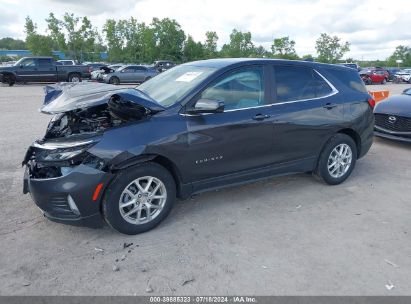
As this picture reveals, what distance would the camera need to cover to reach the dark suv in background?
11.1 ft

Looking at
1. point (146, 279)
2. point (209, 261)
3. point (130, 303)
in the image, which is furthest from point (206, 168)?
point (130, 303)

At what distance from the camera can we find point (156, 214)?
3.74 meters

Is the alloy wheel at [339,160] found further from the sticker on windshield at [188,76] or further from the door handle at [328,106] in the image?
the sticker on windshield at [188,76]

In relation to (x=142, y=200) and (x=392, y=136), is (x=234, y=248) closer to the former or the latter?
(x=142, y=200)

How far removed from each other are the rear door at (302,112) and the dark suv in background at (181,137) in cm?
1

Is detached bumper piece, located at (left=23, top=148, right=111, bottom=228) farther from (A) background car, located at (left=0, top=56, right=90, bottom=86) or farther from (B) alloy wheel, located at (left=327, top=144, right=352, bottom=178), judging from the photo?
(A) background car, located at (left=0, top=56, right=90, bottom=86)

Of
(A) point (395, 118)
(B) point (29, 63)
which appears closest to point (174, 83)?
(A) point (395, 118)

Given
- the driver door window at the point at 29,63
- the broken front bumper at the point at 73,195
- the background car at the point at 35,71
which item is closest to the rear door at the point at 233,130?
the broken front bumper at the point at 73,195

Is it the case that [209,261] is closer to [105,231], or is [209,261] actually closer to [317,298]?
[317,298]

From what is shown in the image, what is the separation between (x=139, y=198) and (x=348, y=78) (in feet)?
11.8

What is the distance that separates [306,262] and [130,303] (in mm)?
1586

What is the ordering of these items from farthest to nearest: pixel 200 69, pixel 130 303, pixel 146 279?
1. pixel 200 69
2. pixel 146 279
3. pixel 130 303

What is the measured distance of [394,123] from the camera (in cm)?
718

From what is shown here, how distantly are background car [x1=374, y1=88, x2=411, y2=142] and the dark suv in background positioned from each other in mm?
2580
